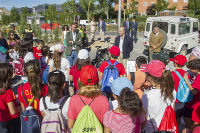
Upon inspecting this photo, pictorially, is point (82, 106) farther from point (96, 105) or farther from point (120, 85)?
point (120, 85)

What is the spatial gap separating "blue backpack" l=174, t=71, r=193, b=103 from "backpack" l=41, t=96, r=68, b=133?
1.85m

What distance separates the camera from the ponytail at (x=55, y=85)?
2.24 m

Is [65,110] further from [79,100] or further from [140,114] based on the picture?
[140,114]

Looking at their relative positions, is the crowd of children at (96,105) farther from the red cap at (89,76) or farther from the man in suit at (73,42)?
the man in suit at (73,42)

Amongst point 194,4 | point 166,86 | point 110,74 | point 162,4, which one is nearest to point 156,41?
point 110,74

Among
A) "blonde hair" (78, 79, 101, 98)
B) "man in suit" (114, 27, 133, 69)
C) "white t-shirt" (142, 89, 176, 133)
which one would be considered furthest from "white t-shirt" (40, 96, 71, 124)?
"man in suit" (114, 27, 133, 69)

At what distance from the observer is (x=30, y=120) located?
7.40 feet

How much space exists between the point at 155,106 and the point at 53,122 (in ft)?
4.07

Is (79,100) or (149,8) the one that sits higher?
(149,8)

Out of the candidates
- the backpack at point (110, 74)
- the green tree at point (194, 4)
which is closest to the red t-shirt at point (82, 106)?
the backpack at point (110, 74)

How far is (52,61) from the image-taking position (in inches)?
155

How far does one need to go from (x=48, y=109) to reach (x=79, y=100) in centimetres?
42

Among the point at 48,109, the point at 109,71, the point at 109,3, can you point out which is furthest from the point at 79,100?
the point at 109,3

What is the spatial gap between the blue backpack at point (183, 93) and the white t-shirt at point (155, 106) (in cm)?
68
